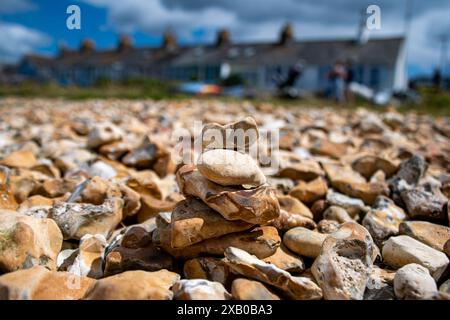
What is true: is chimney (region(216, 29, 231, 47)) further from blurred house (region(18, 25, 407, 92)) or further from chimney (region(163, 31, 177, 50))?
chimney (region(163, 31, 177, 50))

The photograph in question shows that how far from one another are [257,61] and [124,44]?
890 inches

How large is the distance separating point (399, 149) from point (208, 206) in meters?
2.51

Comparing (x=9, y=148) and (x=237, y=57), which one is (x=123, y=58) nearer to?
(x=237, y=57)

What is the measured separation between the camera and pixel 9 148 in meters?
3.41

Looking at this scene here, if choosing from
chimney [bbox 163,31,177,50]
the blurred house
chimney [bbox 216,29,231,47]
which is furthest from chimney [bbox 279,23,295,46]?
chimney [bbox 163,31,177,50]

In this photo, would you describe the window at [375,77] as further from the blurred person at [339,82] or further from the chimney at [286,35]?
the blurred person at [339,82]

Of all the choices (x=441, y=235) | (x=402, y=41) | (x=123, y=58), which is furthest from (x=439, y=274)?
(x=123, y=58)

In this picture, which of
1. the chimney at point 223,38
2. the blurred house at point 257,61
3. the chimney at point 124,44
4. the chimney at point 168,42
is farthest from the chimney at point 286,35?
the chimney at point 124,44

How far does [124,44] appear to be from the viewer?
164ft

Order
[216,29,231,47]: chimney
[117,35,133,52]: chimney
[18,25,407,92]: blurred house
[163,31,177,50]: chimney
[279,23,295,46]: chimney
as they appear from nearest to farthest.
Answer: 1. [18,25,407,92]: blurred house
2. [279,23,295,46]: chimney
3. [216,29,231,47]: chimney
4. [163,31,177,50]: chimney
5. [117,35,133,52]: chimney

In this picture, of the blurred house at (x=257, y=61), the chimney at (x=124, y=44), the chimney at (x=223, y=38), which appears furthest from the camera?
the chimney at (x=124, y=44)

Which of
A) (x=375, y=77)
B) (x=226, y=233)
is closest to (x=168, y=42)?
(x=375, y=77)

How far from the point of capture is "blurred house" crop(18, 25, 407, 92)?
3041 cm

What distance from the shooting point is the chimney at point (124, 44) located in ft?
164
